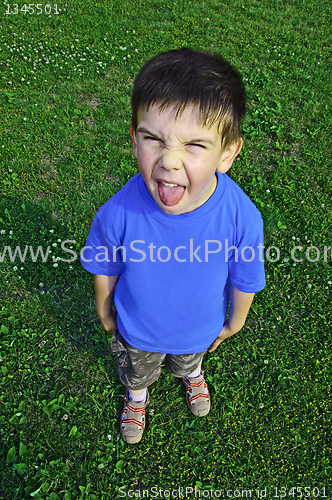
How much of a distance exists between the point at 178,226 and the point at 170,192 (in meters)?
0.27

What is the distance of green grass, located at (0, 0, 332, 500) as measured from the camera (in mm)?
3281

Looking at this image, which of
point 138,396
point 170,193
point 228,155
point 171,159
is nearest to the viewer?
point 171,159

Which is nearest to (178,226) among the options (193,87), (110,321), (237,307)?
(193,87)

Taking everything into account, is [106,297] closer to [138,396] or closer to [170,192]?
[170,192]

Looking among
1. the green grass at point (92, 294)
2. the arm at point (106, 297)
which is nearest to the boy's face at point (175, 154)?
the arm at point (106, 297)

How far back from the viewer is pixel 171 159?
1507 millimetres

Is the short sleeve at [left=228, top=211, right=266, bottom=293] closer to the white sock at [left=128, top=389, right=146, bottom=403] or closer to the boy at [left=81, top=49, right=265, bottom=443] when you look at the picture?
the boy at [left=81, top=49, right=265, bottom=443]

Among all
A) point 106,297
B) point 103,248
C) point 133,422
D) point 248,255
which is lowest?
point 133,422

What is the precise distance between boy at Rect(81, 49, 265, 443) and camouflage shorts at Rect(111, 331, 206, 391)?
0.02 metres

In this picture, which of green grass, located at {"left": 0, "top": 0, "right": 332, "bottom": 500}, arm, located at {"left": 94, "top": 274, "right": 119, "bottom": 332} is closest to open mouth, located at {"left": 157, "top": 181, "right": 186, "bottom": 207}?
arm, located at {"left": 94, "top": 274, "right": 119, "bottom": 332}

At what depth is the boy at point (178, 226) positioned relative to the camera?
5.09 feet

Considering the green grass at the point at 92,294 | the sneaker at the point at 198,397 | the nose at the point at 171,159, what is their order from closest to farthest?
the nose at the point at 171,159 < the green grass at the point at 92,294 < the sneaker at the point at 198,397

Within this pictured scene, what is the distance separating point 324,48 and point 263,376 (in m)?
7.09

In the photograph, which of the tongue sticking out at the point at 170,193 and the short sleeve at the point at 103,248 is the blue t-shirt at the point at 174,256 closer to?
the short sleeve at the point at 103,248
